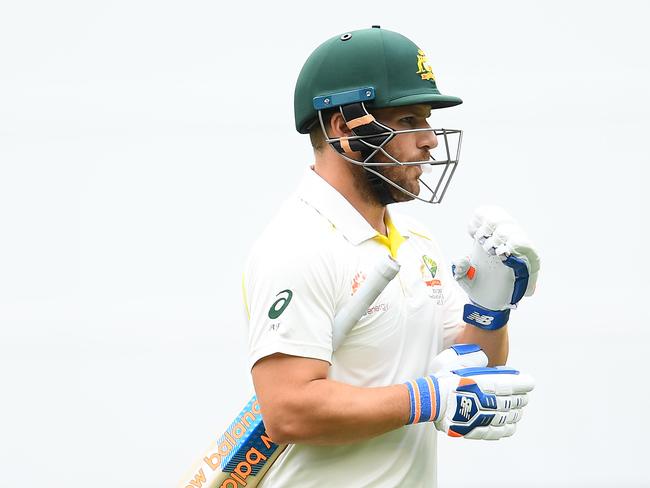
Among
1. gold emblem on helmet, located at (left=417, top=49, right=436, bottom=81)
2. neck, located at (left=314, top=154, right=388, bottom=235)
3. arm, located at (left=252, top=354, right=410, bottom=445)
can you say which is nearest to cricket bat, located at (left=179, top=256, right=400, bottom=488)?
arm, located at (left=252, top=354, right=410, bottom=445)

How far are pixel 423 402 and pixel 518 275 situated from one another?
1.18ft

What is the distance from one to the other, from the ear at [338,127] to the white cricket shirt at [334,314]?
10 centimetres

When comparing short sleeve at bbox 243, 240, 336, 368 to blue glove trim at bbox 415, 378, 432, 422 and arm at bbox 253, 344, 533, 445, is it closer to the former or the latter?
arm at bbox 253, 344, 533, 445

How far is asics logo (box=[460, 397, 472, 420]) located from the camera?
1.81 m

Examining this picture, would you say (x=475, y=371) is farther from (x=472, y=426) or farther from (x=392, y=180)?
(x=392, y=180)

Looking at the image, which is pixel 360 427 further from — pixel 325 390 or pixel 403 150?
pixel 403 150

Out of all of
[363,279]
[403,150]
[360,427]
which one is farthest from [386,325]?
[403,150]

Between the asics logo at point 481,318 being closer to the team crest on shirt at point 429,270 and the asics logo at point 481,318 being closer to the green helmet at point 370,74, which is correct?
the team crest on shirt at point 429,270

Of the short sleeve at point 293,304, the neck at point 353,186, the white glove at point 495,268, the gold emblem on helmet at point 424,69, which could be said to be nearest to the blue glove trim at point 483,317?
the white glove at point 495,268

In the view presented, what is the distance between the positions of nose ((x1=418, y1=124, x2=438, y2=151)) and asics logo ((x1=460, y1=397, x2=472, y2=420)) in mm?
492

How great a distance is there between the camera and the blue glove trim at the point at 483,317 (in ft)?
6.76

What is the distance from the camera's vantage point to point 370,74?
1952mm

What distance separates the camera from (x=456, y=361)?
189 centimetres

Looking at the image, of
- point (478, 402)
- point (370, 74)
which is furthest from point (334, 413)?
point (370, 74)
